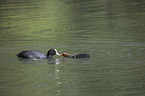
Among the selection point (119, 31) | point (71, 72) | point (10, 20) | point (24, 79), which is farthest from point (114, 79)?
point (10, 20)

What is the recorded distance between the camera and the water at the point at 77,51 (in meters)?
9.20

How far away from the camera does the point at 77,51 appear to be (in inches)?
524

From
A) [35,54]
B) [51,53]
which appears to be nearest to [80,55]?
[51,53]

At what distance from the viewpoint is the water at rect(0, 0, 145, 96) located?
920cm

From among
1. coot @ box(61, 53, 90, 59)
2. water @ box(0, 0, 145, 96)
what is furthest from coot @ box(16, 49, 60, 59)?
coot @ box(61, 53, 90, 59)

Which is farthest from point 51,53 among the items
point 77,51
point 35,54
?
point 77,51

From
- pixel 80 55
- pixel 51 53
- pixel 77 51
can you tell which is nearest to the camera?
pixel 80 55

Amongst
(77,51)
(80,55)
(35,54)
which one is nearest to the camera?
(80,55)

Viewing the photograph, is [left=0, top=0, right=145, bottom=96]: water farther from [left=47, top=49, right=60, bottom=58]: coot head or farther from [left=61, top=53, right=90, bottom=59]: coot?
[left=47, top=49, right=60, bottom=58]: coot head

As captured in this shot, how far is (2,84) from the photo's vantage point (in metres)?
9.63

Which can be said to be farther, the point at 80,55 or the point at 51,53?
the point at 51,53

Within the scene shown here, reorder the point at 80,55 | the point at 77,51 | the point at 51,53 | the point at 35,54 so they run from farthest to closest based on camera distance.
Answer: the point at 77,51, the point at 51,53, the point at 35,54, the point at 80,55

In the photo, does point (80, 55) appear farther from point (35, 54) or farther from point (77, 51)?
point (35, 54)

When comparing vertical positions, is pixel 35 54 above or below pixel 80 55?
above
